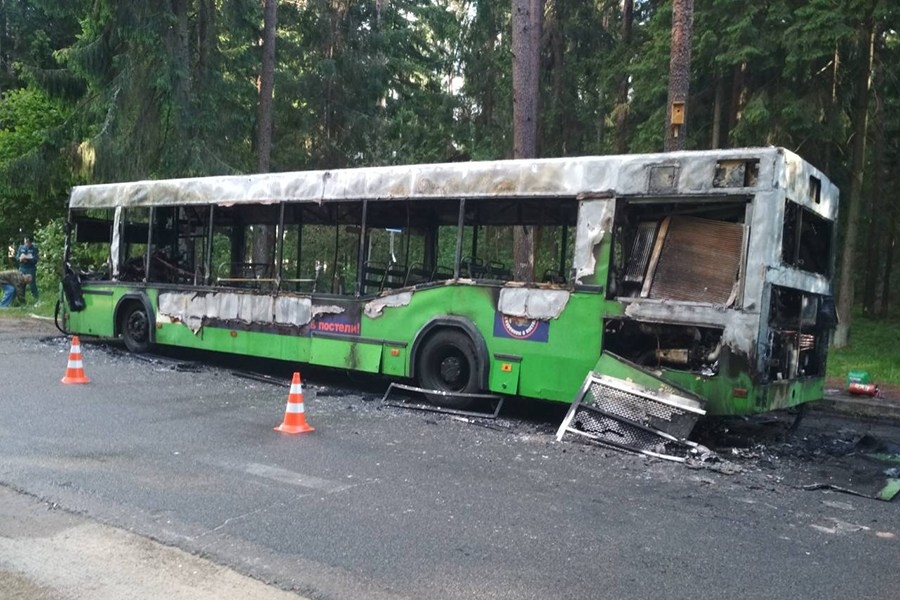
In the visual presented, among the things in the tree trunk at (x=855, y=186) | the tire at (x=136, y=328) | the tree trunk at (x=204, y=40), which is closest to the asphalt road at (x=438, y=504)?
the tire at (x=136, y=328)

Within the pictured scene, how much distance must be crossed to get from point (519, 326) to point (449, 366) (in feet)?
3.69

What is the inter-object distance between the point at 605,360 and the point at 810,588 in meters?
3.60

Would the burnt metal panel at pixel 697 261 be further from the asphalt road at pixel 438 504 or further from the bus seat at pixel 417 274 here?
the bus seat at pixel 417 274

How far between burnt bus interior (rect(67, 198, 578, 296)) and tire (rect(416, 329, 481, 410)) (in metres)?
0.77

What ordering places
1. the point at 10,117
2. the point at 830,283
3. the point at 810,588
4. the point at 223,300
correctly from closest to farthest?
the point at 810,588
the point at 830,283
the point at 223,300
the point at 10,117

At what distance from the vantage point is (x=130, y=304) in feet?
41.9

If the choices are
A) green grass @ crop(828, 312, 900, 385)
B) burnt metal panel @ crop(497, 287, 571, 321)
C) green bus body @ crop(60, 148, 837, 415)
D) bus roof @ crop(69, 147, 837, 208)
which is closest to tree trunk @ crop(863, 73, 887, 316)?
green grass @ crop(828, 312, 900, 385)

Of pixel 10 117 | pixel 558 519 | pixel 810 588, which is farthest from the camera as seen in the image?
pixel 10 117

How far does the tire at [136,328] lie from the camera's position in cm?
1250

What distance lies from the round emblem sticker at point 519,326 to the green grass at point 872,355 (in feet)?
23.3

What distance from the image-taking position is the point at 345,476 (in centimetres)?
590

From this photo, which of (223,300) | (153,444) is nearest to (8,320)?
(223,300)

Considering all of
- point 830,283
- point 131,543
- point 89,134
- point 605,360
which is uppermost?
point 89,134

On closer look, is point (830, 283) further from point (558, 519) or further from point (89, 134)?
point (89, 134)
